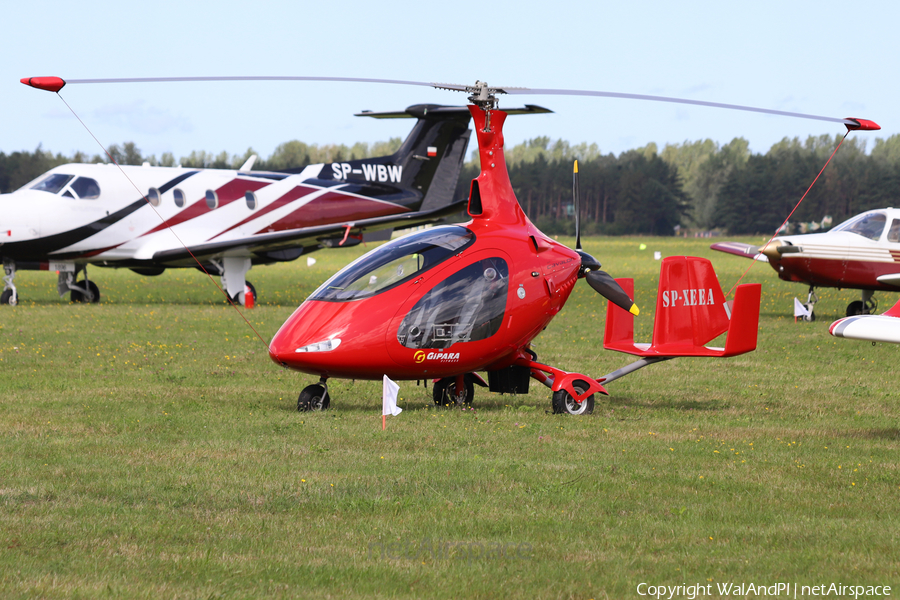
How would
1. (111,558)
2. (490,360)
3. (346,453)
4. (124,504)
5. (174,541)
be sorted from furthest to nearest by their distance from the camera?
(490,360), (346,453), (124,504), (174,541), (111,558)

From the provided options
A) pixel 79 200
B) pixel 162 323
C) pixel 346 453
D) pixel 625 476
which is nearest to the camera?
pixel 625 476

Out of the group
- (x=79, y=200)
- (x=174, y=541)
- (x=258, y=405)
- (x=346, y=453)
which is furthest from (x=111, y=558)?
(x=79, y=200)

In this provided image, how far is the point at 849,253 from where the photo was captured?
20.1 metres

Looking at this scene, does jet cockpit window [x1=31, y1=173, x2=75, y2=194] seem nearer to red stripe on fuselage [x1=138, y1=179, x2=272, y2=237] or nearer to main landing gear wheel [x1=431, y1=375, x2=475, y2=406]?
red stripe on fuselage [x1=138, y1=179, x2=272, y2=237]

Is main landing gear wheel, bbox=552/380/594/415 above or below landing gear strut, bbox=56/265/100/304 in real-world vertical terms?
above

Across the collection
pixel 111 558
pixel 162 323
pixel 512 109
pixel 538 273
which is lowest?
pixel 162 323

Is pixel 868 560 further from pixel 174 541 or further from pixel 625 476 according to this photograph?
pixel 174 541

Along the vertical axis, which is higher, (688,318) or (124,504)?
(688,318)

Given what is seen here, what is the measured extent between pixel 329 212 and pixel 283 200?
133cm

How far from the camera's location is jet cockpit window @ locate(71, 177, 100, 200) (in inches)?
875

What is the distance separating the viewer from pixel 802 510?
20.5ft

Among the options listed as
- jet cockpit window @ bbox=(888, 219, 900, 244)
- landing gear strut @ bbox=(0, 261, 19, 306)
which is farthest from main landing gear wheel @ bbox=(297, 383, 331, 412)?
landing gear strut @ bbox=(0, 261, 19, 306)

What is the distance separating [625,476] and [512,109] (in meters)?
5.02

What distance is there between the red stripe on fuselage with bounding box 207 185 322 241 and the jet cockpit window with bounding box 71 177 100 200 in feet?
10.2
